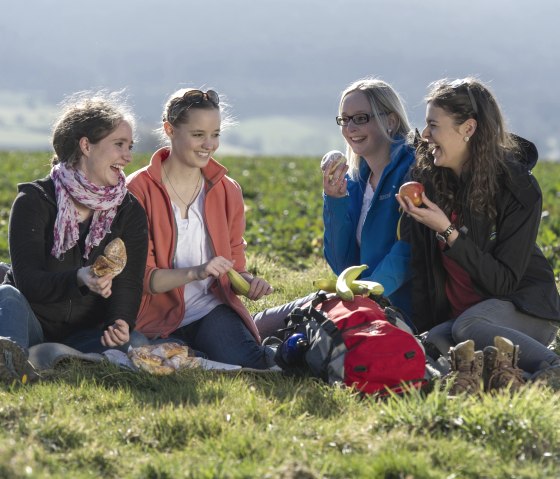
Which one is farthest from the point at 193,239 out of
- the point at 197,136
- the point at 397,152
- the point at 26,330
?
the point at 397,152

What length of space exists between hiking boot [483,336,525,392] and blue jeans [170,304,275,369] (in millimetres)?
1223

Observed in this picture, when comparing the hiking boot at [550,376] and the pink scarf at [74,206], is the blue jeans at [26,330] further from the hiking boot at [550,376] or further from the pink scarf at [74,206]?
the hiking boot at [550,376]

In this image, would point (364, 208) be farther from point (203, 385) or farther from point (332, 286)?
point (203, 385)

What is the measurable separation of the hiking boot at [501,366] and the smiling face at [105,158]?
219cm

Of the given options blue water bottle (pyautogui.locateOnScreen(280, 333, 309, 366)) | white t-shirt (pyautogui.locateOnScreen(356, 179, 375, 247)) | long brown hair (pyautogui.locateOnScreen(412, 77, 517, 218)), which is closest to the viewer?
blue water bottle (pyautogui.locateOnScreen(280, 333, 309, 366))

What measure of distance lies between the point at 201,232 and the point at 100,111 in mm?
937

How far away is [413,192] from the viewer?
5.00 meters

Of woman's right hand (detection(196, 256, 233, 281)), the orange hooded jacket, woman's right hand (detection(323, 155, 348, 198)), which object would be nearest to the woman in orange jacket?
the orange hooded jacket

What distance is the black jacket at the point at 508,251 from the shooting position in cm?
502

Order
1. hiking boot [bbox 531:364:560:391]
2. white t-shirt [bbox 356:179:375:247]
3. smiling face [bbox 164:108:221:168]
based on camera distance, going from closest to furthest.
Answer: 1. hiking boot [bbox 531:364:560:391]
2. smiling face [bbox 164:108:221:168]
3. white t-shirt [bbox 356:179:375:247]

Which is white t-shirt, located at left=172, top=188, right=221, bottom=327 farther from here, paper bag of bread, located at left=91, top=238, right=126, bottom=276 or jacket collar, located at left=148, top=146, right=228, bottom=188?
paper bag of bread, located at left=91, top=238, right=126, bottom=276

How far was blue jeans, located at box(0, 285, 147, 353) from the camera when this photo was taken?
465 cm

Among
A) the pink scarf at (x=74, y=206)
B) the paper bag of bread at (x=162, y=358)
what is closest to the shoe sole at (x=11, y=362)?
the paper bag of bread at (x=162, y=358)

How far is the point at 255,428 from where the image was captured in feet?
12.3
